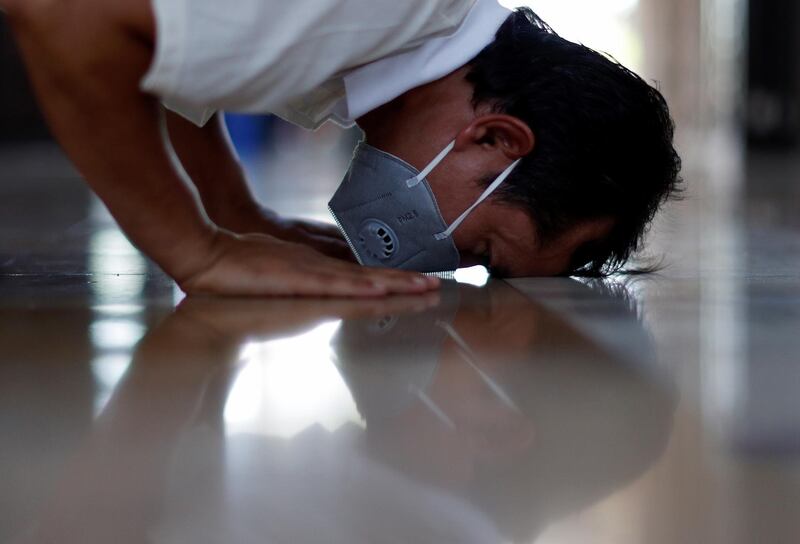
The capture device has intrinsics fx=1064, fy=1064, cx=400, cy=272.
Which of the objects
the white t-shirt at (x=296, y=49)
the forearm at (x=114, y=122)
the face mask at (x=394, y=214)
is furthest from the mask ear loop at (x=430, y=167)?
the forearm at (x=114, y=122)

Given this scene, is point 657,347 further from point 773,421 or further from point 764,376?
point 773,421

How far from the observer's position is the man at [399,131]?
1271mm

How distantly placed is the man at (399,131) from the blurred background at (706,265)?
0.52 feet

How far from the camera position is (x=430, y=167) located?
64.7 inches

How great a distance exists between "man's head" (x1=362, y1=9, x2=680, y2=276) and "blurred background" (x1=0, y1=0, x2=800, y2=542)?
19cm

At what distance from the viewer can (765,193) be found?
4.23m

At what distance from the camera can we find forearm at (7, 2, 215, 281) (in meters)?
1.24

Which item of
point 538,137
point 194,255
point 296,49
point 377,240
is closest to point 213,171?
point 377,240

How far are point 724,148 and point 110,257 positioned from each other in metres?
8.48

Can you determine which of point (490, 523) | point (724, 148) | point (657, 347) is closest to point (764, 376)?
point (657, 347)

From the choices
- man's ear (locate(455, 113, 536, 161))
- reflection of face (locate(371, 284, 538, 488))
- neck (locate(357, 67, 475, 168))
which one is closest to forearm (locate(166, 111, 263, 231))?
neck (locate(357, 67, 475, 168))

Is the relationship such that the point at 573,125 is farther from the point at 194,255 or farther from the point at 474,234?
the point at 194,255

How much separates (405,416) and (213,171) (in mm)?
1220

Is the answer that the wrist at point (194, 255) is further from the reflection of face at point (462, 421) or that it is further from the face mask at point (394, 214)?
the reflection of face at point (462, 421)
